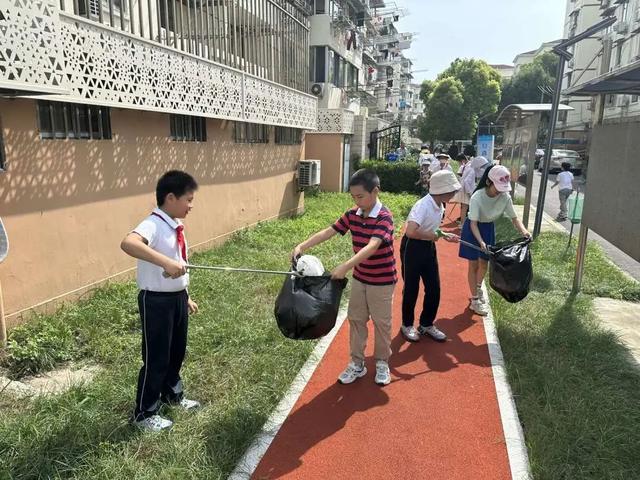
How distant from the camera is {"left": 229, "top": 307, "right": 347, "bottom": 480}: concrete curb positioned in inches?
106

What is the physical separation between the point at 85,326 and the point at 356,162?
50.0ft

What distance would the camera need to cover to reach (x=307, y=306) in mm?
3023

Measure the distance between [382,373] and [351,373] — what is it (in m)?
0.24

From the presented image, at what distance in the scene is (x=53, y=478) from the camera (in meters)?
2.44

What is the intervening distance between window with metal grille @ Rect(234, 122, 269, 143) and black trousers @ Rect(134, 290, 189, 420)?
5.87m

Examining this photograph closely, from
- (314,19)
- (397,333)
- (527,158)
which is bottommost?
(397,333)

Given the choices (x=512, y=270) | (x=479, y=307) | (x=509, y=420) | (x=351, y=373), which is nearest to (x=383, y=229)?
(x=351, y=373)

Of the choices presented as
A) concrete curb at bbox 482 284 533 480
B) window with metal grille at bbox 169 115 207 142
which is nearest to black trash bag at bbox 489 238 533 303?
concrete curb at bbox 482 284 533 480

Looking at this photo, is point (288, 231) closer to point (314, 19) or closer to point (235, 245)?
point (235, 245)

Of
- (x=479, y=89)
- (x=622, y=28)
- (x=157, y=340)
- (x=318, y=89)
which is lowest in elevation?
(x=157, y=340)

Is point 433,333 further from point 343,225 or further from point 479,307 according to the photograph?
point 343,225

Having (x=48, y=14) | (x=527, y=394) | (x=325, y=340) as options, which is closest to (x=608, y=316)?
(x=527, y=394)

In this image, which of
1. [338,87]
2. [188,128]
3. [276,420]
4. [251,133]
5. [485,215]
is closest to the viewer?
[276,420]

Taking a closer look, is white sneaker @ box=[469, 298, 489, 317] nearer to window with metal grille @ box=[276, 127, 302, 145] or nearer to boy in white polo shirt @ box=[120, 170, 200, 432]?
boy in white polo shirt @ box=[120, 170, 200, 432]
